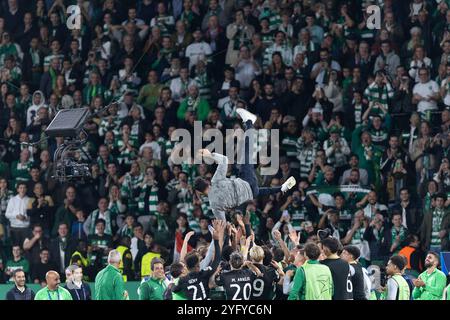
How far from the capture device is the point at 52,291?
18344 mm

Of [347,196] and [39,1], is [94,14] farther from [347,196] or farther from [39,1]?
[347,196]

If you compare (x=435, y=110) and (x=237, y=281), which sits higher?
(x=435, y=110)

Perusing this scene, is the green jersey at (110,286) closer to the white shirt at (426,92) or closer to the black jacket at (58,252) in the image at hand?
the black jacket at (58,252)

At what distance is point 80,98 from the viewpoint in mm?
26906

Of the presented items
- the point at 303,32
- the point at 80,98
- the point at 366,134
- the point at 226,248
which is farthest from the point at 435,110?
the point at 226,248

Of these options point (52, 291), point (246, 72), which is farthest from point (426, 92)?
point (52, 291)

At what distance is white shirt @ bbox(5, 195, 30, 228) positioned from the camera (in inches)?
989

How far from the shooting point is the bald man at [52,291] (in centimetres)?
1822

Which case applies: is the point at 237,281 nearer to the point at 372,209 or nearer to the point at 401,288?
the point at 401,288

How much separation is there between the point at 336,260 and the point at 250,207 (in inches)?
287

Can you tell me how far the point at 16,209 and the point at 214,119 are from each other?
353 cm

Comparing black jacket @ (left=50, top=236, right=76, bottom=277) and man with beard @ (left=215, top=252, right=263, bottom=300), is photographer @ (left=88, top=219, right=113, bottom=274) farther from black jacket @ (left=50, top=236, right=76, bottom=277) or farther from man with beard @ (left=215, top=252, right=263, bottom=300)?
man with beard @ (left=215, top=252, right=263, bottom=300)

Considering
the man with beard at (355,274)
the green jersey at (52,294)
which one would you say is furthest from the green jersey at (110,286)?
the man with beard at (355,274)

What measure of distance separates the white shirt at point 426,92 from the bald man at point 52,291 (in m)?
8.59
